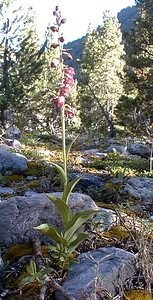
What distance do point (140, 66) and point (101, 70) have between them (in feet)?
53.0

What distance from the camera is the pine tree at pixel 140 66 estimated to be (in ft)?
50.7

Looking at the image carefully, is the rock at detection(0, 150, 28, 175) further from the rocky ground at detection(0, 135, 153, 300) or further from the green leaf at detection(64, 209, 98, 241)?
the green leaf at detection(64, 209, 98, 241)

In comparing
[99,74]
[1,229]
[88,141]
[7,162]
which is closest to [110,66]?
[99,74]

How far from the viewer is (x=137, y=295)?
201cm

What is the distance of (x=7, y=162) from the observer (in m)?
5.79

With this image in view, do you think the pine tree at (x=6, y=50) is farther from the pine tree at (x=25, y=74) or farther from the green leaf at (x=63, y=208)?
the green leaf at (x=63, y=208)

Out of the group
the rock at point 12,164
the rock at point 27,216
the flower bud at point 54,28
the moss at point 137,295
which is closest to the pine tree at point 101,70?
the rock at point 12,164

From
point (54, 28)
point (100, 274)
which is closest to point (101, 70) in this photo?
point (54, 28)

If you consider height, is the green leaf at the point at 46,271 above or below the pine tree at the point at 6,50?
below

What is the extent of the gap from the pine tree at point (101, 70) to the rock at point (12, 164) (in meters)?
25.1

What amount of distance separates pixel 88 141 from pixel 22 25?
27.0 ft

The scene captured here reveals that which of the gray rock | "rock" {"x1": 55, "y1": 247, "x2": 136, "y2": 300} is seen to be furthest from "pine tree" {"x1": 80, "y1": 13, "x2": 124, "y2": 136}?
"rock" {"x1": 55, "y1": 247, "x2": 136, "y2": 300}

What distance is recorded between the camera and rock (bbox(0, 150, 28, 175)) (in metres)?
5.67

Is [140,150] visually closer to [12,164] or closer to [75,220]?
[12,164]
